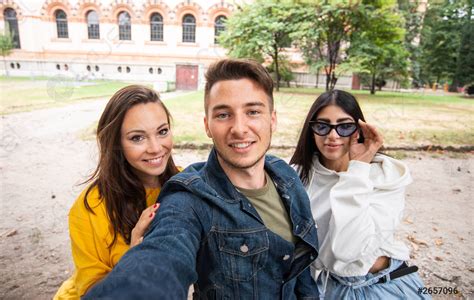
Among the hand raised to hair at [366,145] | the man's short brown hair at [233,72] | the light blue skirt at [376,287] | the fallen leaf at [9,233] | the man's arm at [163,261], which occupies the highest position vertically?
the man's short brown hair at [233,72]

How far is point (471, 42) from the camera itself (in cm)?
898

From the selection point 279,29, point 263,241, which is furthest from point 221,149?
point 279,29

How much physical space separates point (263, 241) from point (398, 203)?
978 mm

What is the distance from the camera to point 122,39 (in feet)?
91.3

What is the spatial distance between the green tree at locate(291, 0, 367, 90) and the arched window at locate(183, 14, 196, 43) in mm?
13364

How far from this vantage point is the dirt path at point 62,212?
3033mm

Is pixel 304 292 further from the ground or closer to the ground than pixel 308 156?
closer to the ground

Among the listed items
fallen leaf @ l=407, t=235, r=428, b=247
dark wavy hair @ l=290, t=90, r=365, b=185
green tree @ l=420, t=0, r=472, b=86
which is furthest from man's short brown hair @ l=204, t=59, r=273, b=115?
green tree @ l=420, t=0, r=472, b=86

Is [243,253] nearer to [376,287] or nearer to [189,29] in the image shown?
[376,287]

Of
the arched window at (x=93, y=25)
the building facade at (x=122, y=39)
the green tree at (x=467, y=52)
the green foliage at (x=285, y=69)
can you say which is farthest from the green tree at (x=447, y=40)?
the arched window at (x=93, y=25)

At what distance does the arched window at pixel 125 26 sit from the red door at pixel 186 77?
255 inches

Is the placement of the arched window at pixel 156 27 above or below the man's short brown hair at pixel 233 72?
above

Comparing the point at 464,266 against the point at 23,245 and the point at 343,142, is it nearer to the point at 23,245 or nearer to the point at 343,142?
the point at 343,142

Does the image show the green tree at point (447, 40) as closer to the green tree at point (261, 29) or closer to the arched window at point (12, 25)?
the green tree at point (261, 29)
